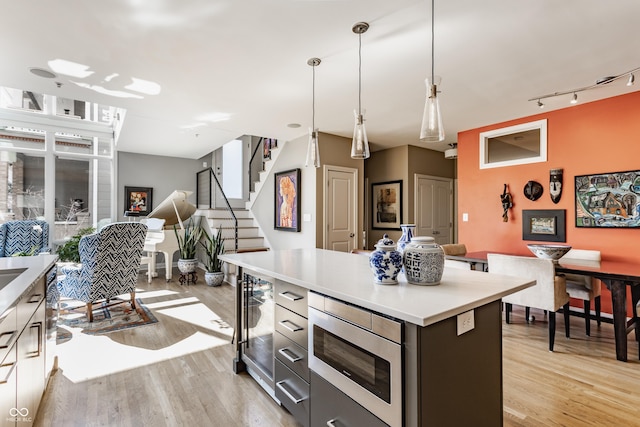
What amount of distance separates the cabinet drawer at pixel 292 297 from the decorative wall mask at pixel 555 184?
3954mm

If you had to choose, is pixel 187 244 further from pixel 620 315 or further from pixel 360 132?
pixel 620 315

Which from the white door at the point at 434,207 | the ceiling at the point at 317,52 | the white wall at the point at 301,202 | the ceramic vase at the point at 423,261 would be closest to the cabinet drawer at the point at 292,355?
the ceramic vase at the point at 423,261

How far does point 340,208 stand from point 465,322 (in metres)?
4.29

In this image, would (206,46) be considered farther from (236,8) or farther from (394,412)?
(394,412)

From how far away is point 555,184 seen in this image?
4.11m

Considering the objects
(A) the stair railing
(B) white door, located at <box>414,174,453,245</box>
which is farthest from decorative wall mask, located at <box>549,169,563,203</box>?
(A) the stair railing

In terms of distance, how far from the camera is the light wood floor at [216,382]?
1973 millimetres

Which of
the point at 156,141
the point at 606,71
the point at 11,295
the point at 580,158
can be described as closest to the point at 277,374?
the point at 11,295

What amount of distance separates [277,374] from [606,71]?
396cm

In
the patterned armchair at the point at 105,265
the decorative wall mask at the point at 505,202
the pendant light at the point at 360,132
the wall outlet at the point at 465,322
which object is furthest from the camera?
the decorative wall mask at the point at 505,202

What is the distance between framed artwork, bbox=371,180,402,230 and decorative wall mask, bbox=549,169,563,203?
8.40ft

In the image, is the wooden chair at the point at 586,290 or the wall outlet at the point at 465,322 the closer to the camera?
the wall outlet at the point at 465,322

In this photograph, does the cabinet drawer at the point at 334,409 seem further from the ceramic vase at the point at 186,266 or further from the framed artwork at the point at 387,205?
the framed artwork at the point at 387,205

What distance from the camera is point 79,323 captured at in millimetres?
3600
